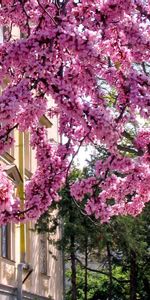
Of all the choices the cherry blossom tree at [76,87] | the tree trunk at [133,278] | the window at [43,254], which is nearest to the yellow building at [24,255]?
the window at [43,254]

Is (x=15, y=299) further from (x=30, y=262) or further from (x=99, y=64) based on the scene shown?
(x=99, y=64)

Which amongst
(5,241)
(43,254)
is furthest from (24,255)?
(43,254)

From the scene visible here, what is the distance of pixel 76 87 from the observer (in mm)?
5566

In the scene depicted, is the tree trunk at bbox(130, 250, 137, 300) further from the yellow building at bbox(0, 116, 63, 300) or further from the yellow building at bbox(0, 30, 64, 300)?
the yellow building at bbox(0, 30, 64, 300)

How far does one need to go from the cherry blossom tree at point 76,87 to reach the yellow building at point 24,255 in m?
7.30

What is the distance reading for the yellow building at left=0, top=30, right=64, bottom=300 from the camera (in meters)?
16.1

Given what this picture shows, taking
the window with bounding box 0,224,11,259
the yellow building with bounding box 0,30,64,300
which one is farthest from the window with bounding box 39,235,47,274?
the window with bounding box 0,224,11,259

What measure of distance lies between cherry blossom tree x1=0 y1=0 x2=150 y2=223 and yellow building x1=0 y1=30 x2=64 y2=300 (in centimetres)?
730

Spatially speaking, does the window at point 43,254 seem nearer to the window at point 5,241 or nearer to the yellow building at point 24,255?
the yellow building at point 24,255

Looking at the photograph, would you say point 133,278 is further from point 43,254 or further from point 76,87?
point 76,87

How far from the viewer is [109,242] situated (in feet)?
61.7

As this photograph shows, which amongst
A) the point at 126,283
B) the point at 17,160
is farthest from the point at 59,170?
the point at 126,283

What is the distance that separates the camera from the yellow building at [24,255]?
1609 centimetres

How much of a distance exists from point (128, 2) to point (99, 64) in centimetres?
69
